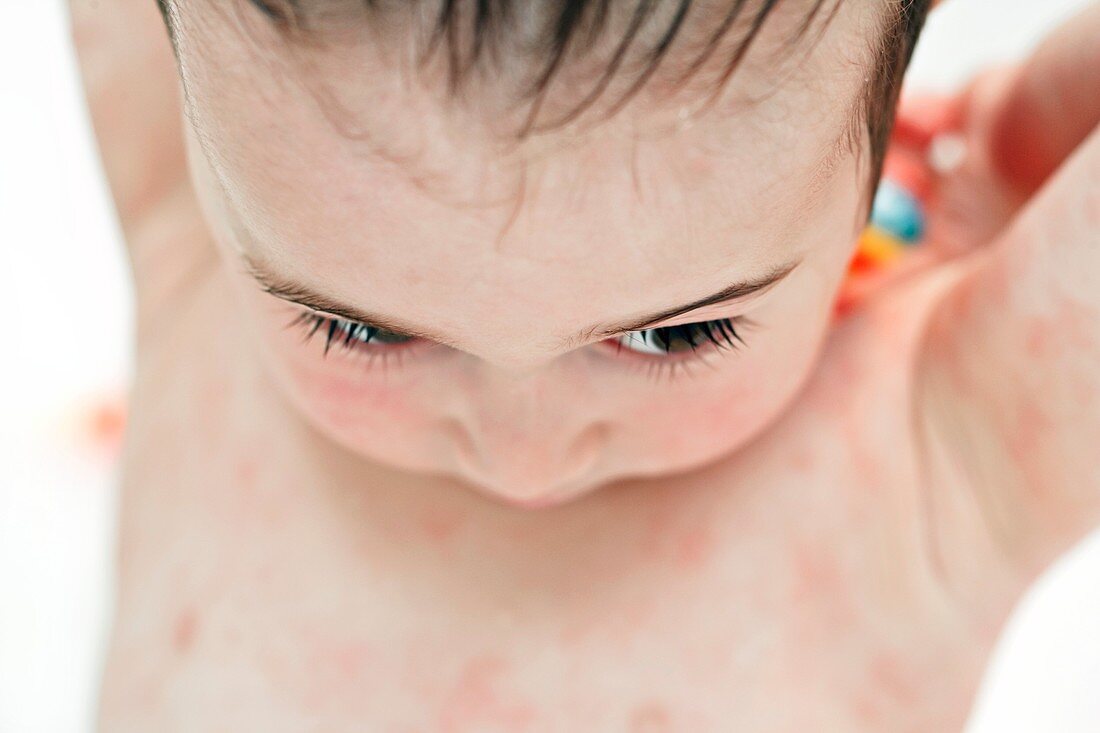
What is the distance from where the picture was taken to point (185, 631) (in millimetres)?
609

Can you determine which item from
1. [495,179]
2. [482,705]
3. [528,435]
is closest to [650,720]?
[482,705]

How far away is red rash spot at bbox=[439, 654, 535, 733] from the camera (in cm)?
58

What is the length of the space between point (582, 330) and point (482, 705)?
0.89 ft

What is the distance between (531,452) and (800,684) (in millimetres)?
210

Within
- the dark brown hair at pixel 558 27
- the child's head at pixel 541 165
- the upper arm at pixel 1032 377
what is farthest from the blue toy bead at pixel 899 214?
the dark brown hair at pixel 558 27

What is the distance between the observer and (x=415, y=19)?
0.31m

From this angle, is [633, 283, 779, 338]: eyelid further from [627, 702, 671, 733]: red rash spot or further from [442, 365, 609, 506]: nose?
[627, 702, 671, 733]: red rash spot

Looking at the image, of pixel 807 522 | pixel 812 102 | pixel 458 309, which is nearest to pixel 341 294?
pixel 458 309

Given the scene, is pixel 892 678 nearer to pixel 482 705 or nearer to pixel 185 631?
pixel 482 705

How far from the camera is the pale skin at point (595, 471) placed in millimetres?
451

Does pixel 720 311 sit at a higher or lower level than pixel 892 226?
lower

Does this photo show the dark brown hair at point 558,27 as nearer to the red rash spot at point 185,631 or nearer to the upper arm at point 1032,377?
the upper arm at point 1032,377

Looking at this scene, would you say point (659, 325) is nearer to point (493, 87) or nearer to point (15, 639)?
point (493, 87)

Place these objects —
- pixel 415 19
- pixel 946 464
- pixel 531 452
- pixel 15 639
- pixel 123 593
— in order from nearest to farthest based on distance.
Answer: pixel 415 19 < pixel 531 452 < pixel 946 464 < pixel 123 593 < pixel 15 639
